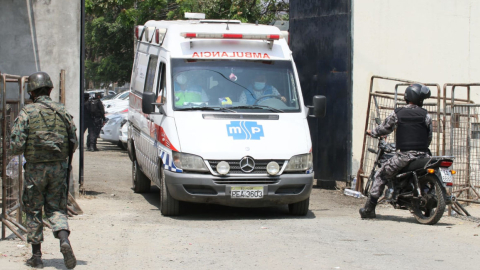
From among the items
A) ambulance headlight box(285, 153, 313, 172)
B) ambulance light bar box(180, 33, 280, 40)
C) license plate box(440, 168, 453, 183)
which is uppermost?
ambulance light bar box(180, 33, 280, 40)

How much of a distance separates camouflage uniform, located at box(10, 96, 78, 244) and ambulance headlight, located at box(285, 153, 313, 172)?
345 cm

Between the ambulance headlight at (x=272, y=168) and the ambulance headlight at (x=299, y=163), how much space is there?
6.1 inches

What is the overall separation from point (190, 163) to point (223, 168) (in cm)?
42

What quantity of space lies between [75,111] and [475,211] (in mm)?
6308

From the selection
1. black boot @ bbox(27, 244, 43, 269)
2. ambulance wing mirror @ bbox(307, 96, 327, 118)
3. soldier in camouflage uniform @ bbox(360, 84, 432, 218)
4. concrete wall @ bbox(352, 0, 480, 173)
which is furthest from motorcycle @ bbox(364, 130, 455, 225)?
black boot @ bbox(27, 244, 43, 269)

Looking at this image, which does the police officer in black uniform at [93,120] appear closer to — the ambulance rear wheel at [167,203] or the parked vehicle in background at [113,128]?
the parked vehicle in background at [113,128]

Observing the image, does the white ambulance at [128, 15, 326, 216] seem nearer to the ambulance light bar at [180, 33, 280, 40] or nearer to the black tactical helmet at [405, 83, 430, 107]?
the ambulance light bar at [180, 33, 280, 40]

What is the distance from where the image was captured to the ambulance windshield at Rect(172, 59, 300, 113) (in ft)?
31.5

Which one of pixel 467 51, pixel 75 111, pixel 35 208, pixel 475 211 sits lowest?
pixel 475 211

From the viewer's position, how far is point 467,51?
537 inches

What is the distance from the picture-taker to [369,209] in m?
9.38

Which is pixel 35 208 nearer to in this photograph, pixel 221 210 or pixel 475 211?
pixel 221 210

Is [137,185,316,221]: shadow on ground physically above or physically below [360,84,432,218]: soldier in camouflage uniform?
below

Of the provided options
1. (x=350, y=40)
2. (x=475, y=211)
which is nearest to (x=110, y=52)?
(x=350, y=40)
